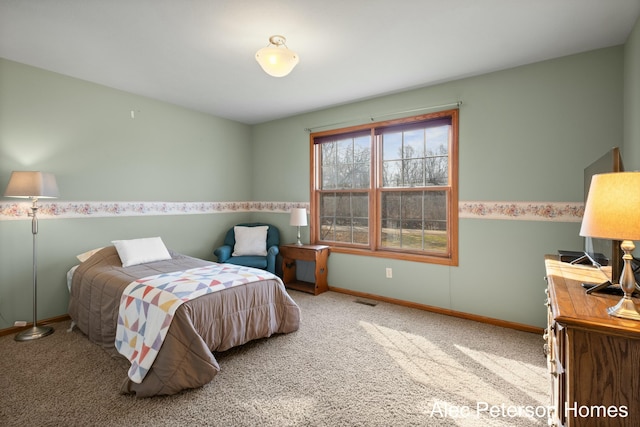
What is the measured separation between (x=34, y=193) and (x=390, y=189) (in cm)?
359

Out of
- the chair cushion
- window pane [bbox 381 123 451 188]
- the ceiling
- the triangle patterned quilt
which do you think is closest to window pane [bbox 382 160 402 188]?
window pane [bbox 381 123 451 188]

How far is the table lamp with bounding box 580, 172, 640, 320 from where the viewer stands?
1.05 meters

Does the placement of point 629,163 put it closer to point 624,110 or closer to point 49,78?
point 624,110

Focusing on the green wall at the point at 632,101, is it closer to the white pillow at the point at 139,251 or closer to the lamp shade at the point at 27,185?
the white pillow at the point at 139,251

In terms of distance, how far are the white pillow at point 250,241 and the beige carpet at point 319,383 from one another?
1.74 metres

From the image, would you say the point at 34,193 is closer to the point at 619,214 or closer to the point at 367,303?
the point at 367,303

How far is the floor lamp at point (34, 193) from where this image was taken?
2.63 m

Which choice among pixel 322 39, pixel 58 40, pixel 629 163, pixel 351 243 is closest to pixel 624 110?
pixel 629 163

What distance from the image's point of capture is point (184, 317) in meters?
2.09

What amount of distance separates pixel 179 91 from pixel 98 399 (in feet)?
10.3

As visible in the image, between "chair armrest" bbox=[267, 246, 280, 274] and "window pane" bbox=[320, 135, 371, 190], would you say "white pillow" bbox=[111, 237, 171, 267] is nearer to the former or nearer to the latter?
"chair armrest" bbox=[267, 246, 280, 274]

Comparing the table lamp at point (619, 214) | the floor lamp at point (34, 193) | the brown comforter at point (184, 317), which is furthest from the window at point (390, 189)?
the floor lamp at point (34, 193)

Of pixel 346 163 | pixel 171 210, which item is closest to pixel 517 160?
pixel 346 163

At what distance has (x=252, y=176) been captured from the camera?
17.2 ft
